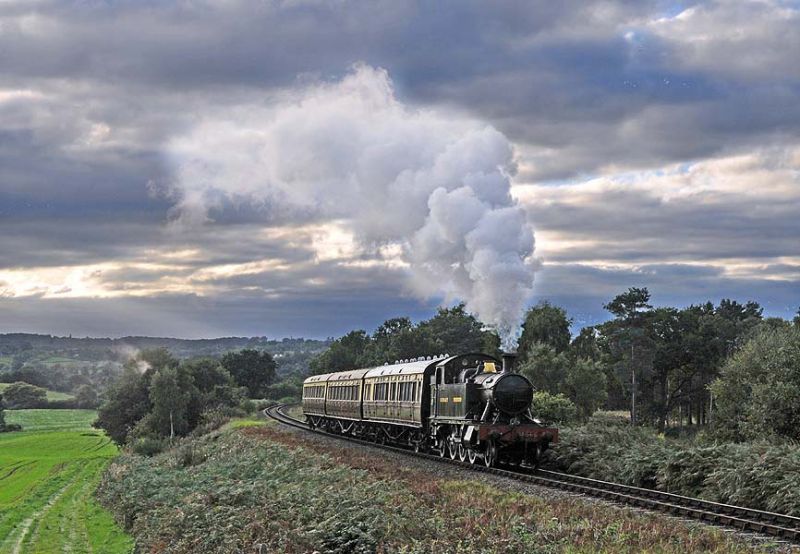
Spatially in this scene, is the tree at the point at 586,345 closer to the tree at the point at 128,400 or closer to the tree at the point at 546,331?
the tree at the point at 546,331

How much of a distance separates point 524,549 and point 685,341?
9112 centimetres

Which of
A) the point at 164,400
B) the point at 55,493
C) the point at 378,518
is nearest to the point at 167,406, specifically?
the point at 164,400

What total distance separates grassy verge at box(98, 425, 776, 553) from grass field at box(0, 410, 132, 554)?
7696mm

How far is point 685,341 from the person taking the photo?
101 metres

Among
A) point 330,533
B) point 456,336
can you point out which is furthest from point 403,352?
point 330,533

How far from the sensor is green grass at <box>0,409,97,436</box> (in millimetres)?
156750

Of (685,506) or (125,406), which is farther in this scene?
(125,406)

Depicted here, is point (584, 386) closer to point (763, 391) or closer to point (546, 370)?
point (546, 370)

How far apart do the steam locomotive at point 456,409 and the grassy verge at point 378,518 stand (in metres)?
3.71

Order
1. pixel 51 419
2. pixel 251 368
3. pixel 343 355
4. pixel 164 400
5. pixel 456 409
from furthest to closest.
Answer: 1. pixel 51 419
2. pixel 251 368
3. pixel 343 355
4. pixel 164 400
5. pixel 456 409

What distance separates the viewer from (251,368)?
16188 cm

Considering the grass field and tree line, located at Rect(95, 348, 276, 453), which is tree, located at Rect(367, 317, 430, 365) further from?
the grass field

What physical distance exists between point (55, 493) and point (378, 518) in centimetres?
5789

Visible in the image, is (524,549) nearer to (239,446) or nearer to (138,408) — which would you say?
(239,446)
